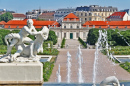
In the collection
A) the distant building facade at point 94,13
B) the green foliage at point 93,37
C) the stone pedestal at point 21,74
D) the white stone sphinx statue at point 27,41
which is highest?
the distant building facade at point 94,13

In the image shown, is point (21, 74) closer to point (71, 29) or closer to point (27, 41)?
point (27, 41)

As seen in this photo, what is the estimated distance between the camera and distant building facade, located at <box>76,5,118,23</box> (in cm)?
11381

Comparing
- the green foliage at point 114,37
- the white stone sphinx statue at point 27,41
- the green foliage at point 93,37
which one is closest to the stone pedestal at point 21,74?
the white stone sphinx statue at point 27,41

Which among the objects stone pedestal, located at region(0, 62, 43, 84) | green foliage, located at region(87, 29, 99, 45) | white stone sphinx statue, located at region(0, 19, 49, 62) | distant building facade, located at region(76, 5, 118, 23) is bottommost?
green foliage, located at region(87, 29, 99, 45)

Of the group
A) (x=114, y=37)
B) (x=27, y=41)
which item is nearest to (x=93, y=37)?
(x=114, y=37)

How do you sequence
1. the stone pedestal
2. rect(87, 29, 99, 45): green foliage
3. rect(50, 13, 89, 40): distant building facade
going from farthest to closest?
rect(50, 13, 89, 40): distant building facade < rect(87, 29, 99, 45): green foliage < the stone pedestal

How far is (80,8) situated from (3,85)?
122 metres

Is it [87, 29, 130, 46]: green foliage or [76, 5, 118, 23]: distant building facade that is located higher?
[76, 5, 118, 23]: distant building facade

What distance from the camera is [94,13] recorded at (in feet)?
400

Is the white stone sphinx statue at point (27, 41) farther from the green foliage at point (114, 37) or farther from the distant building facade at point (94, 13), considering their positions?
the distant building facade at point (94, 13)

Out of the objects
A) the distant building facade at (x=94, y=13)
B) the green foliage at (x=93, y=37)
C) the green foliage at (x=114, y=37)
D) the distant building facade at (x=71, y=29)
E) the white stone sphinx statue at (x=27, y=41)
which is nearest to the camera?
the white stone sphinx statue at (x=27, y=41)

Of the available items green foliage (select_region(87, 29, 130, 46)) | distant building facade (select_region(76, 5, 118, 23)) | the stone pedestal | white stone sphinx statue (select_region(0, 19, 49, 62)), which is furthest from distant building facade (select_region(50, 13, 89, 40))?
the stone pedestal

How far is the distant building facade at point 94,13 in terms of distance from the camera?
114 m

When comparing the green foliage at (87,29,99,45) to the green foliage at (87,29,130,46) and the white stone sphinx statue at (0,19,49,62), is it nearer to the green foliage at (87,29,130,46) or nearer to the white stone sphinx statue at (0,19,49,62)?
the green foliage at (87,29,130,46)
